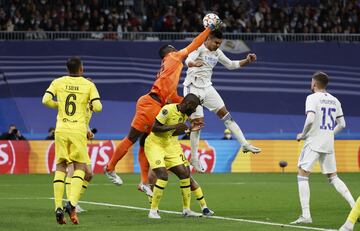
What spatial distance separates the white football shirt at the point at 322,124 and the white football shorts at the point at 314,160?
8 cm

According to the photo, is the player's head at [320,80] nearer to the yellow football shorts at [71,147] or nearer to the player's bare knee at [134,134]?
the player's bare knee at [134,134]

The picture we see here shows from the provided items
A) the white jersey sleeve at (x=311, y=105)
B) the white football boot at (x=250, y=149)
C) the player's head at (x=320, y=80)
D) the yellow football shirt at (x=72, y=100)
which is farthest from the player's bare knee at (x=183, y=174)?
the player's head at (x=320, y=80)

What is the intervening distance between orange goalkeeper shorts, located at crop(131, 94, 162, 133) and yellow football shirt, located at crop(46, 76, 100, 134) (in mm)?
2376

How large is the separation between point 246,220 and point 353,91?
86.0ft

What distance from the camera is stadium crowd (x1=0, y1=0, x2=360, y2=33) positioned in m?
38.9

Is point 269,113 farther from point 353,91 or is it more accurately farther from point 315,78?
point 315,78

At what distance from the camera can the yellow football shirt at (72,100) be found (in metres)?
15.2

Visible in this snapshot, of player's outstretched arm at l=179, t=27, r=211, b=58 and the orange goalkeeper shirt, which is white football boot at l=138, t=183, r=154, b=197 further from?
player's outstretched arm at l=179, t=27, r=211, b=58

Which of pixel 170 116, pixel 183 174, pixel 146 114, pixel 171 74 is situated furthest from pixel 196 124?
pixel 171 74

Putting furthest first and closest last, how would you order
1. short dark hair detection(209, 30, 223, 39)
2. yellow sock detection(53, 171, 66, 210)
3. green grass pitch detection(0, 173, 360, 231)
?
1. short dark hair detection(209, 30, 223, 39)
2. green grass pitch detection(0, 173, 360, 231)
3. yellow sock detection(53, 171, 66, 210)

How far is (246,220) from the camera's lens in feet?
52.4

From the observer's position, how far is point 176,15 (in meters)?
41.3

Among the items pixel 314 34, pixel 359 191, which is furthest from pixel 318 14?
pixel 359 191

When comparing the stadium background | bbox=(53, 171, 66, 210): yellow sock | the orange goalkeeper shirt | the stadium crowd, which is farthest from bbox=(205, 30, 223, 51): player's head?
the stadium crowd
